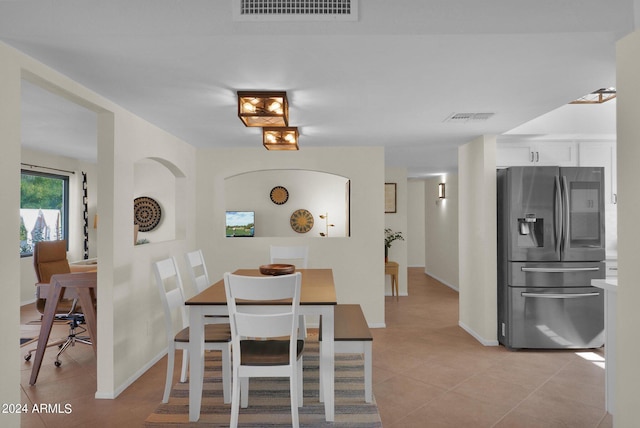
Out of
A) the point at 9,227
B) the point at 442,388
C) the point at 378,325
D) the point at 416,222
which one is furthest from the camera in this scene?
the point at 416,222

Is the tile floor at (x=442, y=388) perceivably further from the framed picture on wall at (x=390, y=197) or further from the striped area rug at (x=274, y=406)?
the framed picture on wall at (x=390, y=197)

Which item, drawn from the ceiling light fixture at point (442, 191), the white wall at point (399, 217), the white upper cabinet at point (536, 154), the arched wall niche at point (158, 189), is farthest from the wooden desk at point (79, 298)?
the ceiling light fixture at point (442, 191)

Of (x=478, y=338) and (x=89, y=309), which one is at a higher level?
(x=89, y=309)

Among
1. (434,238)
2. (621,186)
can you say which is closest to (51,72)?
(621,186)

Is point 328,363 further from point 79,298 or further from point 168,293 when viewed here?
point 79,298

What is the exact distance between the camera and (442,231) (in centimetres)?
841

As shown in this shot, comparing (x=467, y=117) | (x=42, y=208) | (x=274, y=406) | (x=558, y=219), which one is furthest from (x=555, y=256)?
(x=42, y=208)

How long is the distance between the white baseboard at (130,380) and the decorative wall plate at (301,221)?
3.95 metres

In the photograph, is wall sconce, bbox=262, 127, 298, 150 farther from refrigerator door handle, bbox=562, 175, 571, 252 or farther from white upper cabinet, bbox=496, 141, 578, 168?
refrigerator door handle, bbox=562, 175, 571, 252

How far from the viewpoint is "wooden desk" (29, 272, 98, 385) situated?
→ 3283 millimetres

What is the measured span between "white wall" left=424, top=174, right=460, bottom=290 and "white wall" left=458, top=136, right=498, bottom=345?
2.54 m

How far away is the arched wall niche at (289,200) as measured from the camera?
303 inches

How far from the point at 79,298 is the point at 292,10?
286 cm

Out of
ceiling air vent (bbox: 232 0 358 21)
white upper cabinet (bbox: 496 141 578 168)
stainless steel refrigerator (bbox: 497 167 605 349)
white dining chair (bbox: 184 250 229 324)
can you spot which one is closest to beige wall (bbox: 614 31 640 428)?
ceiling air vent (bbox: 232 0 358 21)
